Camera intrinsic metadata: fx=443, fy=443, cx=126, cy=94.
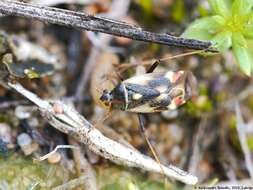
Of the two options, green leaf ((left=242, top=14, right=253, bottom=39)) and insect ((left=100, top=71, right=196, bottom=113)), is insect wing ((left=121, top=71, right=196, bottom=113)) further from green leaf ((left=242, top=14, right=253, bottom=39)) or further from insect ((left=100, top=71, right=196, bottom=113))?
green leaf ((left=242, top=14, right=253, bottom=39))

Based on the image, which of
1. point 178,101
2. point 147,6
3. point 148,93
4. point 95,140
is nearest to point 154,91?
point 148,93

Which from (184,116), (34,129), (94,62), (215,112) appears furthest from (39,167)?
(215,112)

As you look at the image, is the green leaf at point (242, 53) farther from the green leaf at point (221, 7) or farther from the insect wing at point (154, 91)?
the insect wing at point (154, 91)

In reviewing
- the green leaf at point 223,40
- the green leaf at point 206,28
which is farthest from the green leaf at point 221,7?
the green leaf at point 223,40

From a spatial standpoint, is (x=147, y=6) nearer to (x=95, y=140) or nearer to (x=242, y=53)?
(x=242, y=53)

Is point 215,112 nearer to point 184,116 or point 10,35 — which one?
point 184,116
